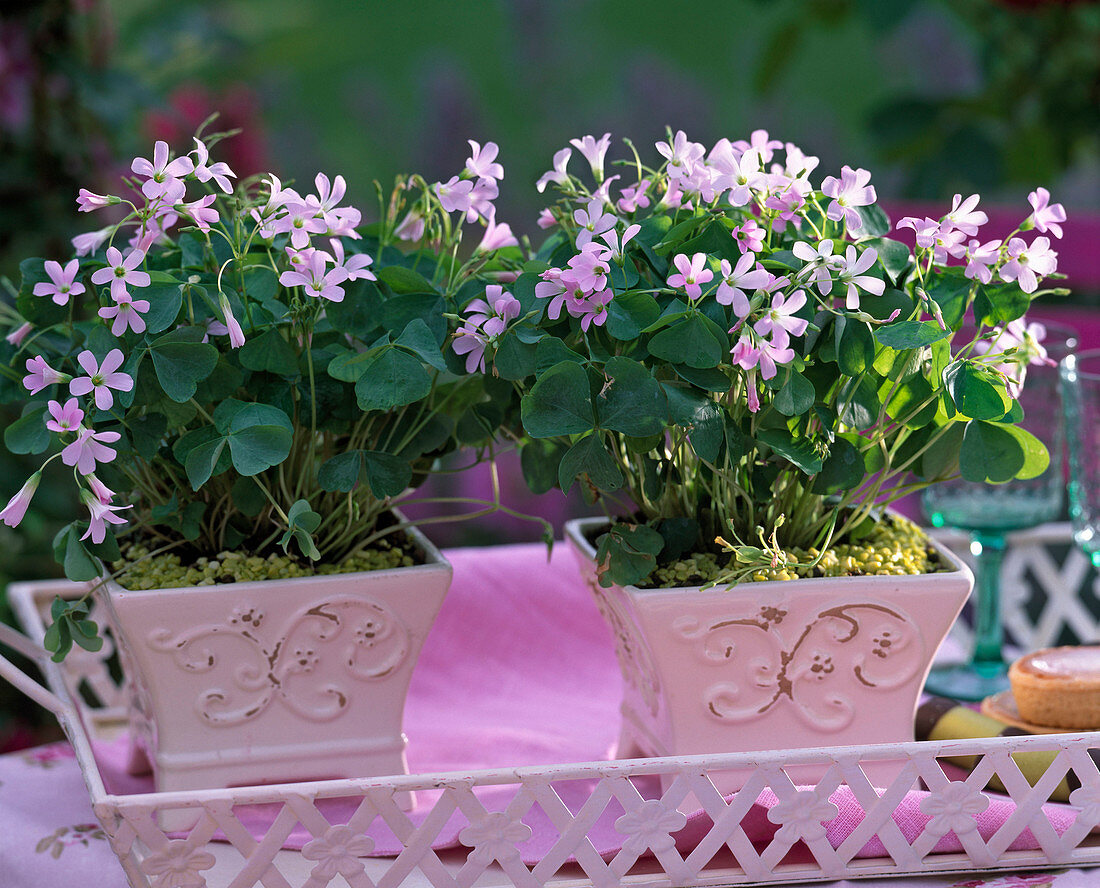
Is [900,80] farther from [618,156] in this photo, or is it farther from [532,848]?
[532,848]

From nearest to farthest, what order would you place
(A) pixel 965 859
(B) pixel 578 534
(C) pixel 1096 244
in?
(A) pixel 965 859 → (B) pixel 578 534 → (C) pixel 1096 244

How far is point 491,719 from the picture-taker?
71 centimetres

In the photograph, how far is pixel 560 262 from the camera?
0.52m

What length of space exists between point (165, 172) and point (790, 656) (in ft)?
1.13

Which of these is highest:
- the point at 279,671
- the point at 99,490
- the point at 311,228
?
the point at 311,228

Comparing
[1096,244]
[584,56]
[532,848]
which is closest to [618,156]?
[584,56]

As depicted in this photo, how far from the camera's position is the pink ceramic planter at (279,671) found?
1.76 ft

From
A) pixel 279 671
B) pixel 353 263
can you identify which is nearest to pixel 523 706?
pixel 279 671

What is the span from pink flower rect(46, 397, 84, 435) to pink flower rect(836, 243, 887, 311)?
31cm

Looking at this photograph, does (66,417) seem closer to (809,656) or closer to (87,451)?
(87,451)

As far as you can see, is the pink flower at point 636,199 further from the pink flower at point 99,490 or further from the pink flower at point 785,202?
the pink flower at point 99,490

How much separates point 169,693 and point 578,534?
212 mm

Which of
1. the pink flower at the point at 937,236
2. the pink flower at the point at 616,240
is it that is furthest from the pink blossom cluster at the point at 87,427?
the pink flower at the point at 937,236

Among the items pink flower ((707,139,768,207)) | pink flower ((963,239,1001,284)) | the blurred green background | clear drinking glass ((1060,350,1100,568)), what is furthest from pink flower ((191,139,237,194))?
the blurred green background
